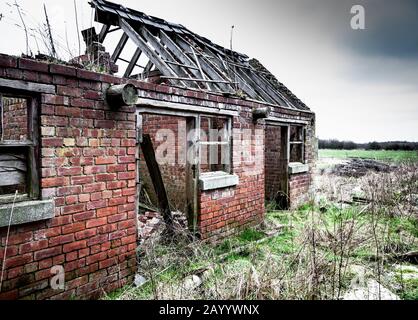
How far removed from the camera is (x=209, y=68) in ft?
20.6

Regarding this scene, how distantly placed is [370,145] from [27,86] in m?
49.5

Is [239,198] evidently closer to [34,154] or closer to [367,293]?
[367,293]

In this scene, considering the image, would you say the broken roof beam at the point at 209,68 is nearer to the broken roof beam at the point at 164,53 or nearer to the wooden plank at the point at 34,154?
the broken roof beam at the point at 164,53

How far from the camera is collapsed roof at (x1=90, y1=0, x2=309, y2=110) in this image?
545 centimetres

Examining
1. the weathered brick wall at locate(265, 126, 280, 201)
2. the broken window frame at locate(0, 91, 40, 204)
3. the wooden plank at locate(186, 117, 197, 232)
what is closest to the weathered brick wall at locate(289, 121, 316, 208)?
the weathered brick wall at locate(265, 126, 280, 201)

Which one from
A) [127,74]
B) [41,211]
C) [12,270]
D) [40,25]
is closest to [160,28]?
[127,74]

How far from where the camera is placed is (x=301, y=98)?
999 cm

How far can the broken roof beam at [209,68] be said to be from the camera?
610cm

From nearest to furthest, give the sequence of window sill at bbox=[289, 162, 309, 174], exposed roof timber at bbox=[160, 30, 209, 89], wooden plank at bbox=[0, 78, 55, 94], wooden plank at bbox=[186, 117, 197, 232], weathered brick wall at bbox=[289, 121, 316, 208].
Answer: wooden plank at bbox=[0, 78, 55, 94]
wooden plank at bbox=[186, 117, 197, 232]
exposed roof timber at bbox=[160, 30, 209, 89]
window sill at bbox=[289, 162, 309, 174]
weathered brick wall at bbox=[289, 121, 316, 208]

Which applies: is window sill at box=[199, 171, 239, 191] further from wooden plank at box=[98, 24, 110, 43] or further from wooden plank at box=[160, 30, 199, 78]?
wooden plank at box=[98, 24, 110, 43]

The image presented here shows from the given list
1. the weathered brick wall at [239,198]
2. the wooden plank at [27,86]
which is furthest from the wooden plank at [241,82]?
the wooden plank at [27,86]

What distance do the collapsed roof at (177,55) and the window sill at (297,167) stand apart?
175 cm

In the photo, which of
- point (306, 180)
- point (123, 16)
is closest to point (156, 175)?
point (123, 16)

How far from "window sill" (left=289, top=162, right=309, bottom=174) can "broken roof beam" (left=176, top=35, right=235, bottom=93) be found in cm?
330
